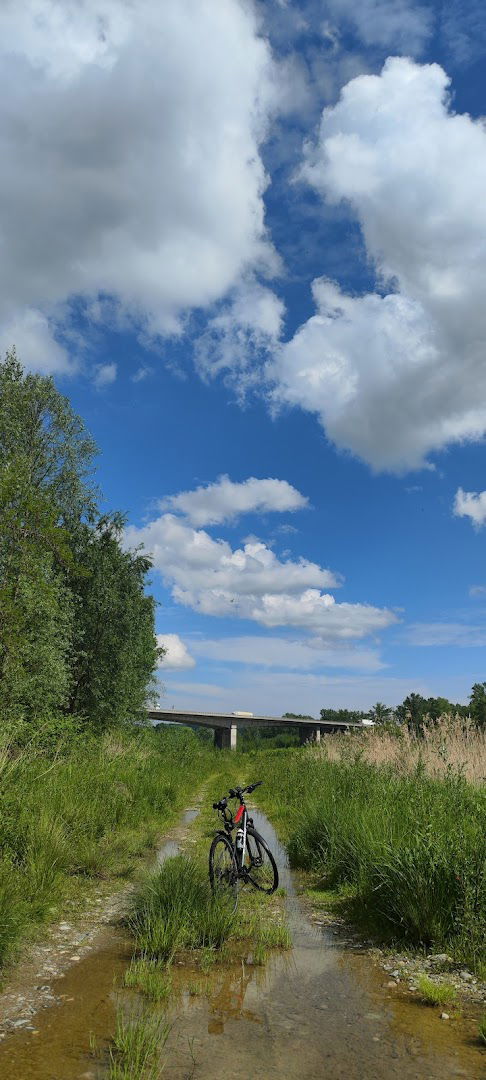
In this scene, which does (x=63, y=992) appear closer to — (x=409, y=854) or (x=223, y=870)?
(x=223, y=870)

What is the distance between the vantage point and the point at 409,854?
22.7 ft

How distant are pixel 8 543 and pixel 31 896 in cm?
1717

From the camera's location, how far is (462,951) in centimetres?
622

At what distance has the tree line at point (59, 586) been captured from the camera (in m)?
21.7

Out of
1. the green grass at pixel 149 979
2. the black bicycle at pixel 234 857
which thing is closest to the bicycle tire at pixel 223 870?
the black bicycle at pixel 234 857

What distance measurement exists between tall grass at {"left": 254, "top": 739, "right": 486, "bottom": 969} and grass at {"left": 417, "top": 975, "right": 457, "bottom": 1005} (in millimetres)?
589

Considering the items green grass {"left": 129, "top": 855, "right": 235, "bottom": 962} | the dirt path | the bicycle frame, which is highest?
the bicycle frame

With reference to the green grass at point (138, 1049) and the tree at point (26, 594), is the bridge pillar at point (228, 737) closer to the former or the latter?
the tree at point (26, 594)

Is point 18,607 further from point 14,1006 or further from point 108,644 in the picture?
point 14,1006

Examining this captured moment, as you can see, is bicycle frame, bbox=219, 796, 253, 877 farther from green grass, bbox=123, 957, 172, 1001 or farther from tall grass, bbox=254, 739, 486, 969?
green grass, bbox=123, 957, 172, 1001

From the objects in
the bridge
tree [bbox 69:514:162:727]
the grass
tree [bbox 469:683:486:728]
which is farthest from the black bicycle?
the bridge

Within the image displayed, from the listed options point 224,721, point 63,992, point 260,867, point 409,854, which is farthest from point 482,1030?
point 224,721

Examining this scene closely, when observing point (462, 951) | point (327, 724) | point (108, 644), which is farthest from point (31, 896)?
point (327, 724)

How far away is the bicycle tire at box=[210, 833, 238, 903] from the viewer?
756 cm
